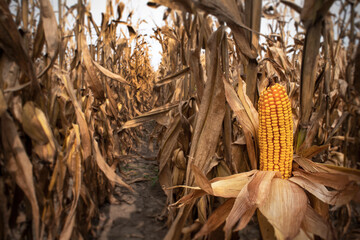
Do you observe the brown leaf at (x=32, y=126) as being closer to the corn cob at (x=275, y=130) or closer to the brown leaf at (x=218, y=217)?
the brown leaf at (x=218, y=217)

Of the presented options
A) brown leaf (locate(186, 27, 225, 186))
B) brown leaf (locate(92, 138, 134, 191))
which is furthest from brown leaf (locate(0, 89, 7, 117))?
brown leaf (locate(186, 27, 225, 186))

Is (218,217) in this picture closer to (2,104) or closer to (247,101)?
(247,101)

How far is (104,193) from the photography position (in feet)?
7.87

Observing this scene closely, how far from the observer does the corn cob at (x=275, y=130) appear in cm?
111

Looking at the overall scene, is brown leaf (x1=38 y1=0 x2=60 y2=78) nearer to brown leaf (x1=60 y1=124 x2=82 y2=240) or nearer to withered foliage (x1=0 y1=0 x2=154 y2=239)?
withered foliage (x1=0 y1=0 x2=154 y2=239)

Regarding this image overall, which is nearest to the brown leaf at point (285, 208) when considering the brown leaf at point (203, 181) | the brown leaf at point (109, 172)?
the brown leaf at point (203, 181)

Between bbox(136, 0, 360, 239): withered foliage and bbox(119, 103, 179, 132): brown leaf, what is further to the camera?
bbox(119, 103, 179, 132): brown leaf

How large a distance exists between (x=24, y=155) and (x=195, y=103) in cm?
124

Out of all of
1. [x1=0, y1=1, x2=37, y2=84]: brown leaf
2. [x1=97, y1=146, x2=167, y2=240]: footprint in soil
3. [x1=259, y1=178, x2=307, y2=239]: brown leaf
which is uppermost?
[x1=0, y1=1, x2=37, y2=84]: brown leaf

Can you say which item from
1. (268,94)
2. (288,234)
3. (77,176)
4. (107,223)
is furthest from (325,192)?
(107,223)

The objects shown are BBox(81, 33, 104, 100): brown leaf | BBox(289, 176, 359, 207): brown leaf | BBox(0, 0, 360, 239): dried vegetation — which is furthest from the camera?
BBox(81, 33, 104, 100): brown leaf

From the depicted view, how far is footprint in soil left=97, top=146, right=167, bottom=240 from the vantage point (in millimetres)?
1930

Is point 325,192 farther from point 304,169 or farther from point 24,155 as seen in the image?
point 24,155

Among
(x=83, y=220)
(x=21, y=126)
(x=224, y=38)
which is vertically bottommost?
(x=83, y=220)
